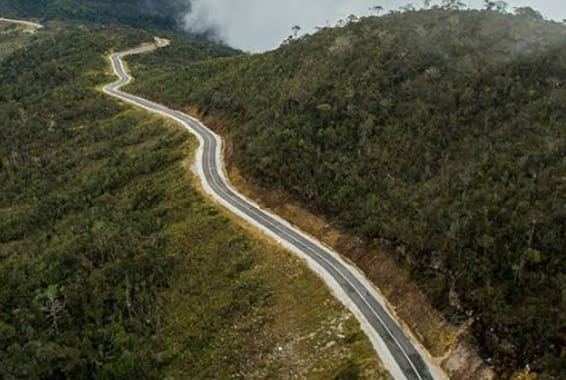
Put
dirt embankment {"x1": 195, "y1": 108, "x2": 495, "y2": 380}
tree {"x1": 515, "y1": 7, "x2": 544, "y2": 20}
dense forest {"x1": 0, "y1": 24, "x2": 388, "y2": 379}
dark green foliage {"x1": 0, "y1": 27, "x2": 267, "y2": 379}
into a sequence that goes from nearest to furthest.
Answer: dirt embankment {"x1": 195, "y1": 108, "x2": 495, "y2": 380} → dense forest {"x1": 0, "y1": 24, "x2": 388, "y2": 379} → dark green foliage {"x1": 0, "y1": 27, "x2": 267, "y2": 379} → tree {"x1": 515, "y1": 7, "x2": 544, "y2": 20}

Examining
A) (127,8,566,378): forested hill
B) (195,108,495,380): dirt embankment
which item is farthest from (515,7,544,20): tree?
(195,108,495,380): dirt embankment

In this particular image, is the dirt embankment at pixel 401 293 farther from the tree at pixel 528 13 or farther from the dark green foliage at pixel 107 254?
the tree at pixel 528 13

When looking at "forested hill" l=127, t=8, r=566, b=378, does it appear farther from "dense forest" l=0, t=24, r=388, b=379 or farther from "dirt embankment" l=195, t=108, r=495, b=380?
"dense forest" l=0, t=24, r=388, b=379

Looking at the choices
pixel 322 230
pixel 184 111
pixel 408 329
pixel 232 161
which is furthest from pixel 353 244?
pixel 184 111

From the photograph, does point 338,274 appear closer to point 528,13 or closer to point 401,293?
point 401,293

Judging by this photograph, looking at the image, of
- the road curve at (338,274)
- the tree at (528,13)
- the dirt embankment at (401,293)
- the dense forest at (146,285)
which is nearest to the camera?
the dirt embankment at (401,293)

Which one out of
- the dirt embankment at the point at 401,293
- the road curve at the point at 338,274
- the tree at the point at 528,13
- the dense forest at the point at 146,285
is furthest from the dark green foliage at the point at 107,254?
the tree at the point at 528,13
